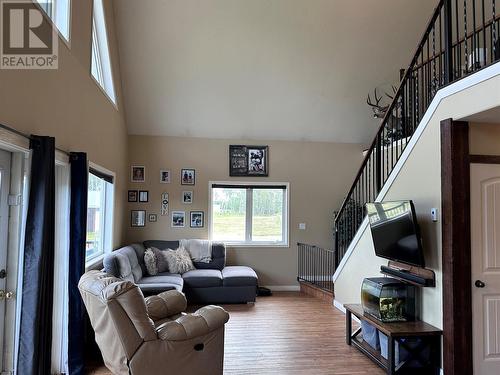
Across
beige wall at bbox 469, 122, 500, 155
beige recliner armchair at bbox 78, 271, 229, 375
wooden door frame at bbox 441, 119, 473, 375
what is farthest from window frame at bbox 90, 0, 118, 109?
beige wall at bbox 469, 122, 500, 155

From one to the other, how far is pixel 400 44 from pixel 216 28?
2.94 m

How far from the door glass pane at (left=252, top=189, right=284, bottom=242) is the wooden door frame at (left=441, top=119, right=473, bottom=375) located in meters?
4.26

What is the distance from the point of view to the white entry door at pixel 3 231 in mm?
2611

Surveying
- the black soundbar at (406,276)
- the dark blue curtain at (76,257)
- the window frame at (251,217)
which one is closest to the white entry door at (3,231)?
the dark blue curtain at (76,257)

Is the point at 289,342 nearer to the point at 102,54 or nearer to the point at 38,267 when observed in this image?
the point at 38,267

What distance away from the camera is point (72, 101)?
3.58 metres

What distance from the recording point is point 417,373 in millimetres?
3355

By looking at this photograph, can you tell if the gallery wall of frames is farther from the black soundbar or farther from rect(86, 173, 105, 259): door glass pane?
the black soundbar

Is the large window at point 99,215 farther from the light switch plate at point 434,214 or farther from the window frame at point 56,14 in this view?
the light switch plate at point 434,214

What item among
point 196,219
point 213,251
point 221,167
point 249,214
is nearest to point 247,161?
point 221,167

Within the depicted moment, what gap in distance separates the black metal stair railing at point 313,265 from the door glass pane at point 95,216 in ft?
11.9

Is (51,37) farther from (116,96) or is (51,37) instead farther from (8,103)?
(116,96)

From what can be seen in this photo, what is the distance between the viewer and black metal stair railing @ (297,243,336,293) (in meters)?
7.05

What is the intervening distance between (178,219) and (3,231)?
4268 mm
